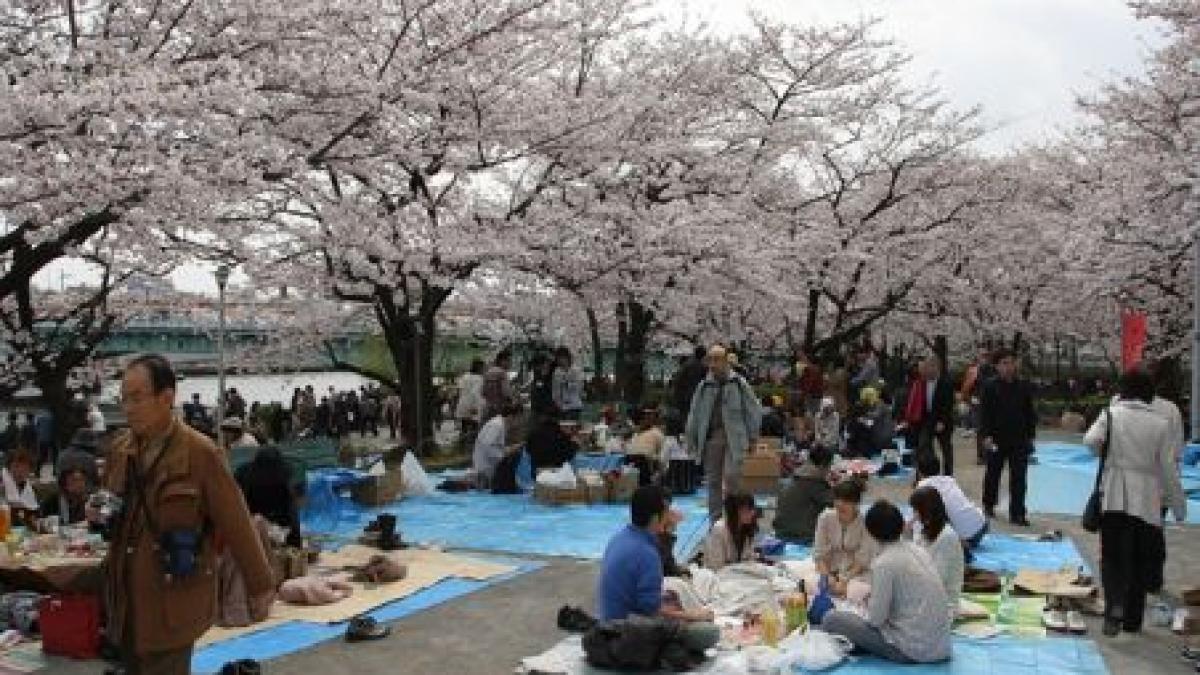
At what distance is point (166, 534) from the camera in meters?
3.85

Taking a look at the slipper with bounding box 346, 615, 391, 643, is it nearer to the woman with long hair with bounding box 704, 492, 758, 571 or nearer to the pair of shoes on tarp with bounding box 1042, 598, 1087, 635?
the woman with long hair with bounding box 704, 492, 758, 571

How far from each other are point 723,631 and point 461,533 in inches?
177

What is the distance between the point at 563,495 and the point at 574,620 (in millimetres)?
5288

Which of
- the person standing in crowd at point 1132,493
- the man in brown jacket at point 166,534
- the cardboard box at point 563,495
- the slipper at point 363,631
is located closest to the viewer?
the man in brown jacket at point 166,534

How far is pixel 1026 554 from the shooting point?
1032 cm

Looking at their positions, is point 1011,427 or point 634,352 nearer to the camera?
point 1011,427

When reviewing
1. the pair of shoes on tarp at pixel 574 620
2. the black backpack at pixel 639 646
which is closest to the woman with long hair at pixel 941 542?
the black backpack at pixel 639 646

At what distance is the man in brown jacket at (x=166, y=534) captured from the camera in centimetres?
388

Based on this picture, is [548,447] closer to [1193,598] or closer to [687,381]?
[687,381]

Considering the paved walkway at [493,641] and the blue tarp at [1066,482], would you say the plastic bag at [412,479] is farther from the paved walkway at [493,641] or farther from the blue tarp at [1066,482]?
the blue tarp at [1066,482]

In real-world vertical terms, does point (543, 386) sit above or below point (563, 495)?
above

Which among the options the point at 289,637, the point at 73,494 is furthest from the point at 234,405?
the point at 289,637

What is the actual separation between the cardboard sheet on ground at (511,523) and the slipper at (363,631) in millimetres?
3018

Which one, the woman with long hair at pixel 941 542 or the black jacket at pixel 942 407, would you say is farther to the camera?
the black jacket at pixel 942 407
